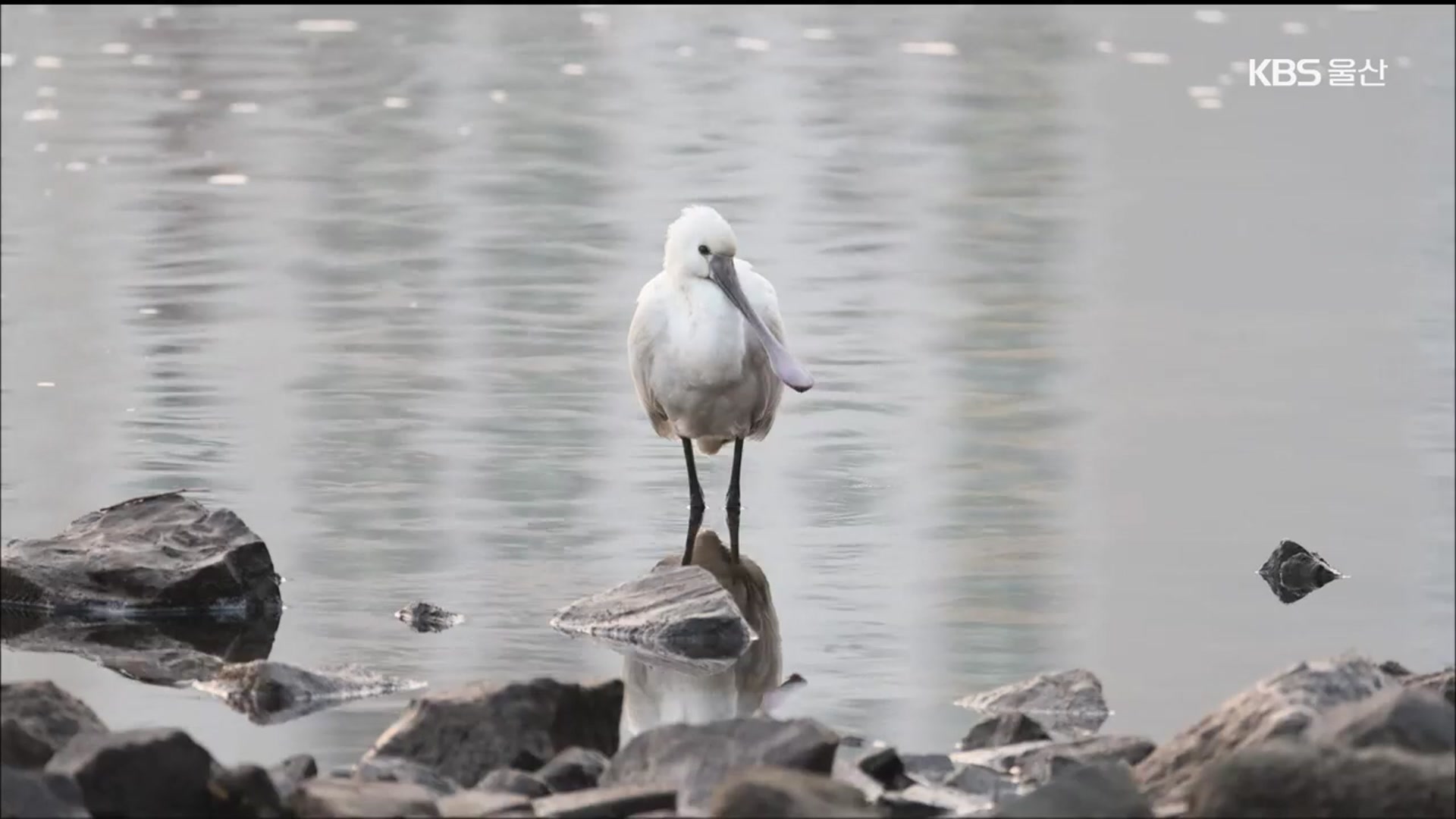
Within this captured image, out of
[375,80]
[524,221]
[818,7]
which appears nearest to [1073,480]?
[524,221]

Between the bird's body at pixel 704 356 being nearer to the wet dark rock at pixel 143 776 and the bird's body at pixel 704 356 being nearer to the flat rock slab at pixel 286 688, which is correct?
the flat rock slab at pixel 286 688

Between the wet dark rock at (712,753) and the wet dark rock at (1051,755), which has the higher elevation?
the wet dark rock at (712,753)

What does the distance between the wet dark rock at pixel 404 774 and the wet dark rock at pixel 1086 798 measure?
147 centimetres

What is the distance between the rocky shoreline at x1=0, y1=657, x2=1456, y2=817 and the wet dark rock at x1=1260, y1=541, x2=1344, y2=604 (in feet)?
7.53

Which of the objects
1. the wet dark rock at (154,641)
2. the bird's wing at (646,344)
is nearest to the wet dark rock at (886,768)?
the wet dark rock at (154,641)

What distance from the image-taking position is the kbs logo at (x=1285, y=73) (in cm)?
3092

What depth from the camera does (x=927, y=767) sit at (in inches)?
285

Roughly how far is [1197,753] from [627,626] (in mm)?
2526

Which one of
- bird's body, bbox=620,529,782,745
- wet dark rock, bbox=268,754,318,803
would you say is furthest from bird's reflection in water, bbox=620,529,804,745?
wet dark rock, bbox=268,754,318,803

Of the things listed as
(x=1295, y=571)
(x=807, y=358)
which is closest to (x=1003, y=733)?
(x=1295, y=571)

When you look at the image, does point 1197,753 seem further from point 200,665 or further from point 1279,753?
point 200,665

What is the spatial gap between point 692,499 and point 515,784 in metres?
4.50

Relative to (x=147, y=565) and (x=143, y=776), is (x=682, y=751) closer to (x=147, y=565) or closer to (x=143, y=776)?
(x=143, y=776)

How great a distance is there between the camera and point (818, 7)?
41375mm
